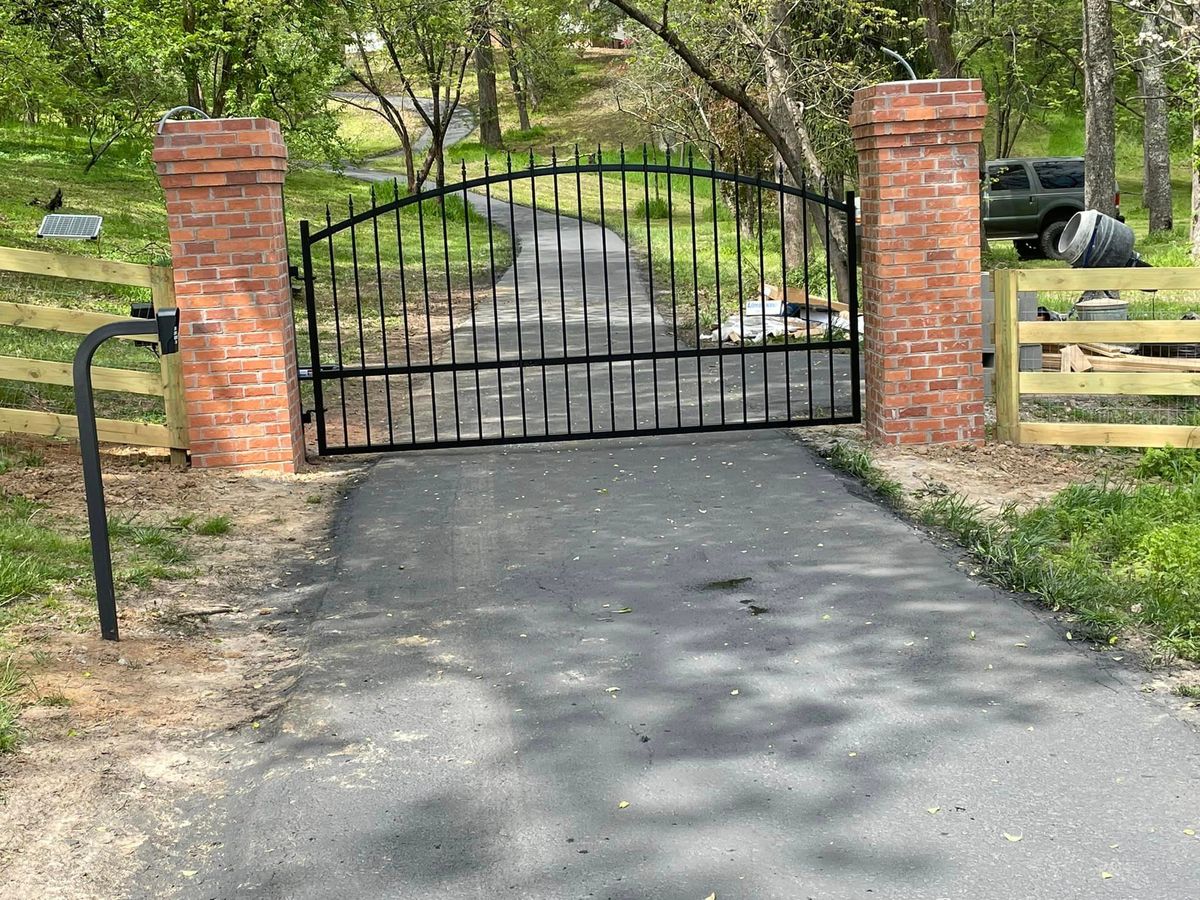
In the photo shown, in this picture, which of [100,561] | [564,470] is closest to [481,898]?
[100,561]

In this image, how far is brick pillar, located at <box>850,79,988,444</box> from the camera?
8.39m

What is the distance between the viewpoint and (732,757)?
4.33m

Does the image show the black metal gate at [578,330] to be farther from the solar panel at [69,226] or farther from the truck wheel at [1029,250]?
the truck wheel at [1029,250]

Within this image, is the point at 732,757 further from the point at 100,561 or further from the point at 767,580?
the point at 100,561

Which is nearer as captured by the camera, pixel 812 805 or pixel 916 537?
pixel 812 805

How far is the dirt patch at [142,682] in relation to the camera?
393 centimetres

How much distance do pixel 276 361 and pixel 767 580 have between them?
3.82m

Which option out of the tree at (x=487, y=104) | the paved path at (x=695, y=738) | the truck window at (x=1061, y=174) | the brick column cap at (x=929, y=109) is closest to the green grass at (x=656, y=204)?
the tree at (x=487, y=104)

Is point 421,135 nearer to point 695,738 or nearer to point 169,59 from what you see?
point 169,59

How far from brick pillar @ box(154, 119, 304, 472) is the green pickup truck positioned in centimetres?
2055

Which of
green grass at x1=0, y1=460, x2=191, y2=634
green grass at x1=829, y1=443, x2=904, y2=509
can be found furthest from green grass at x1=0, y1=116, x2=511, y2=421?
green grass at x1=829, y1=443, x2=904, y2=509

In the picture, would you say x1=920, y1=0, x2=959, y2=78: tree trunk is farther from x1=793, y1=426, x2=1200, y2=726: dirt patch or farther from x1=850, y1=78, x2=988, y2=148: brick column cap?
x1=793, y1=426, x2=1200, y2=726: dirt patch

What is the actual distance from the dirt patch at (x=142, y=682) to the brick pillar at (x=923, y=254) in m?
3.78

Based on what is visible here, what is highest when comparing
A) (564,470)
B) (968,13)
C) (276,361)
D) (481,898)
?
(968,13)
